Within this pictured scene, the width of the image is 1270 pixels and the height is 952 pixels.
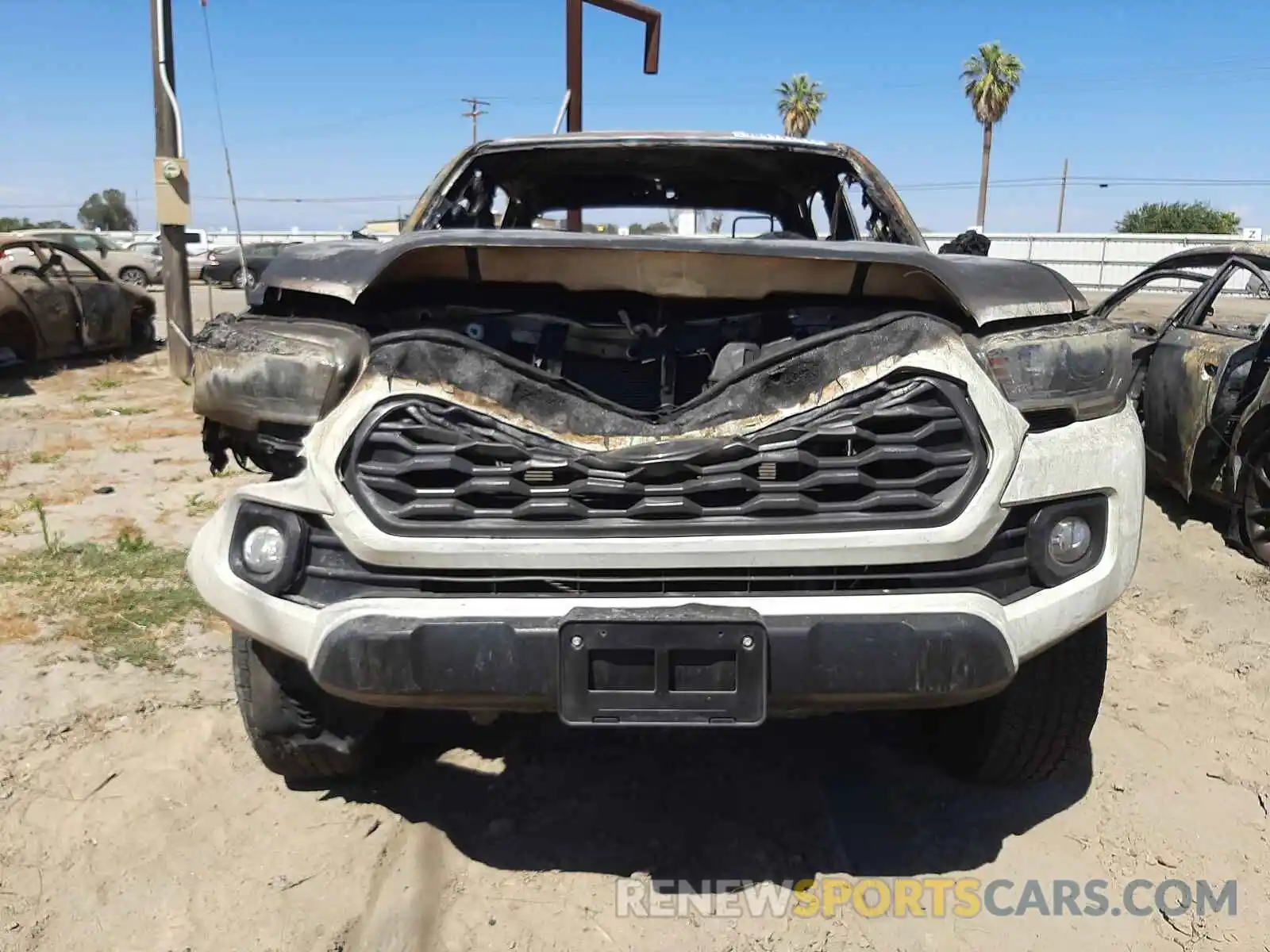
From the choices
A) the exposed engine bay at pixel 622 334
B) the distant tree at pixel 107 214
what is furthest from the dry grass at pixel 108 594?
the distant tree at pixel 107 214

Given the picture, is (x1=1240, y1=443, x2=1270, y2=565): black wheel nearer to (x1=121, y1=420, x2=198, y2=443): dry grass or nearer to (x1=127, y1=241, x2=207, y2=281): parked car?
(x1=121, y1=420, x2=198, y2=443): dry grass

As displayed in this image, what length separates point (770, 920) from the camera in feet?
7.00

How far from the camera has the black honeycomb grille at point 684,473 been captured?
189 centimetres

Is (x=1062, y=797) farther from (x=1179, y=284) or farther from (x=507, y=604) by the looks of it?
(x=1179, y=284)

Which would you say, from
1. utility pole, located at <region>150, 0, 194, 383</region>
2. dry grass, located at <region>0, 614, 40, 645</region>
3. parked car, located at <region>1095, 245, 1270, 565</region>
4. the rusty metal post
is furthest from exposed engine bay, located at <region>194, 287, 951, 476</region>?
utility pole, located at <region>150, 0, 194, 383</region>

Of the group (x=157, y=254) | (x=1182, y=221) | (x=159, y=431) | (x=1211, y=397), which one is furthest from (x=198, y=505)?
(x=1182, y=221)

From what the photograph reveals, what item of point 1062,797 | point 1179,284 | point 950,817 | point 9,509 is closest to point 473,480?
point 950,817

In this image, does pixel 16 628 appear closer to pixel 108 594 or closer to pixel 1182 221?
pixel 108 594

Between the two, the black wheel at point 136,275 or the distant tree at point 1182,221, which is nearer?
the black wheel at point 136,275

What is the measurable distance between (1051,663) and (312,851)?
1836mm

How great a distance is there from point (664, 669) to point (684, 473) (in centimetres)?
38

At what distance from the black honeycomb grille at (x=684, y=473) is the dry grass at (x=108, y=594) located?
1878mm

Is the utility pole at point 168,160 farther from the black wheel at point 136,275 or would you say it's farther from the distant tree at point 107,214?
the distant tree at point 107,214

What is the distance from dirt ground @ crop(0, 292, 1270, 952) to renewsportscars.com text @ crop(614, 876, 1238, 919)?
23 millimetres
